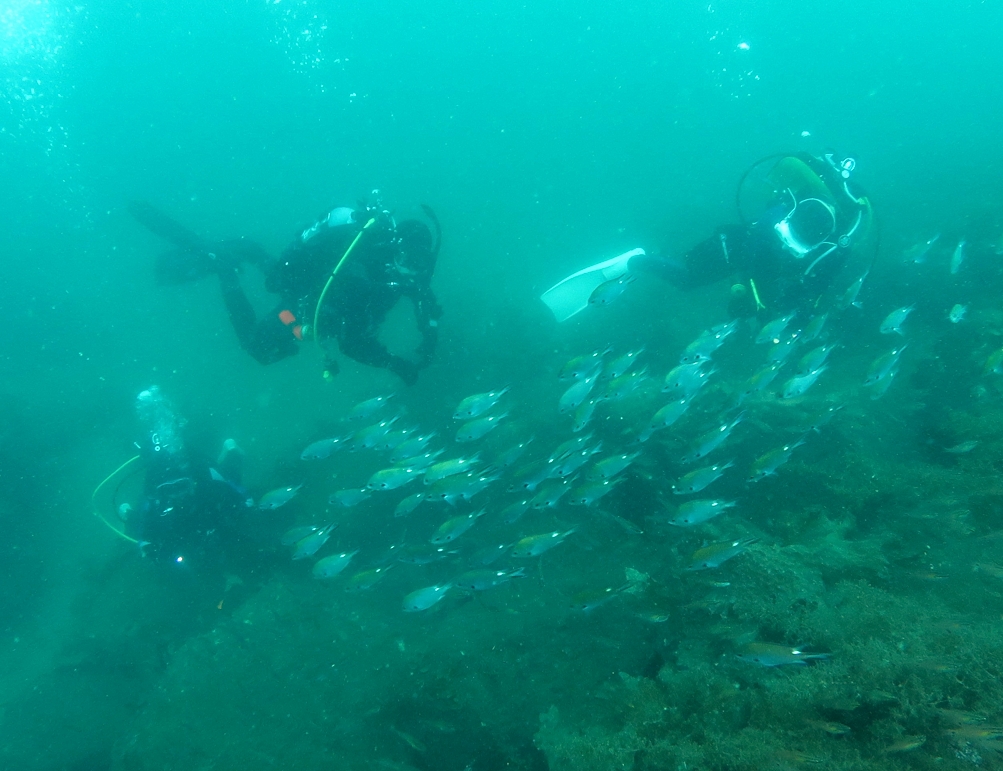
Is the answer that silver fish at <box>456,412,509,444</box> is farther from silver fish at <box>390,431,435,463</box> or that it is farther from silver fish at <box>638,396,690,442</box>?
silver fish at <box>638,396,690,442</box>

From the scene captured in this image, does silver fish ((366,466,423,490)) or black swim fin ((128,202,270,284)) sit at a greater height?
black swim fin ((128,202,270,284))

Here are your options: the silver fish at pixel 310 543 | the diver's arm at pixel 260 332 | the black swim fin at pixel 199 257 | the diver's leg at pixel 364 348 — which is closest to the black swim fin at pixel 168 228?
the black swim fin at pixel 199 257

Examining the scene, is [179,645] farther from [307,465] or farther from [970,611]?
[970,611]

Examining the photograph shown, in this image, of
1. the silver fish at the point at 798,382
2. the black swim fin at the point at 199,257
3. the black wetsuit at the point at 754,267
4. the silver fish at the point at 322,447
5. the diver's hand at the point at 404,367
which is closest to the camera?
the silver fish at the point at 798,382

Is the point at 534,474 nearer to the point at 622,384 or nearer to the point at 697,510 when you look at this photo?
the point at 622,384

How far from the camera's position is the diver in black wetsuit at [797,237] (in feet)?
22.7

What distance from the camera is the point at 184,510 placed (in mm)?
8008

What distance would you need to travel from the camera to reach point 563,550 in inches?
261

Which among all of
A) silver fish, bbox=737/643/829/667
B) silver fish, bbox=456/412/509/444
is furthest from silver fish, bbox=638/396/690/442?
silver fish, bbox=737/643/829/667

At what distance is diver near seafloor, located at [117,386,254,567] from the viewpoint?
7887 millimetres

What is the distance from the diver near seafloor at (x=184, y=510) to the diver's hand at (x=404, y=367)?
147 inches

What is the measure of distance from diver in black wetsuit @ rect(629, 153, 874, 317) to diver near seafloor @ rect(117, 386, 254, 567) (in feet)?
30.4

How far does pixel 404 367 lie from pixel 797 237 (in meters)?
6.03

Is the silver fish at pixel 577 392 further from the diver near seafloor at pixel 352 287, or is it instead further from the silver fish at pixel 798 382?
the diver near seafloor at pixel 352 287
